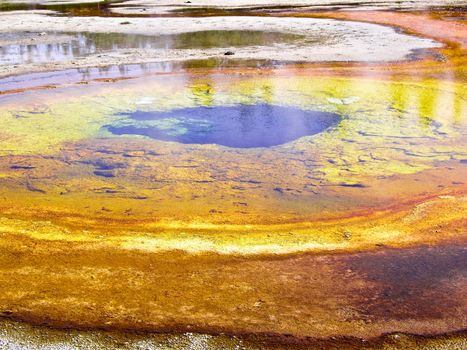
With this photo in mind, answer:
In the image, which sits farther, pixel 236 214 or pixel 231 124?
pixel 231 124

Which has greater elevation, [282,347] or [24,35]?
[24,35]

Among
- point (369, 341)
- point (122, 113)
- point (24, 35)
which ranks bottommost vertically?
point (369, 341)

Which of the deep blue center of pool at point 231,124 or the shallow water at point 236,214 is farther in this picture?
the deep blue center of pool at point 231,124

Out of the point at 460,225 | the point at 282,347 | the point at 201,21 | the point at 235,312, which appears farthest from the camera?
the point at 201,21

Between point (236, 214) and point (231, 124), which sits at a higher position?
point (231, 124)

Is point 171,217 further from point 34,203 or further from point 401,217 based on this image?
point 401,217

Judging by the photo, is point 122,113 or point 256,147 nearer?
point 256,147

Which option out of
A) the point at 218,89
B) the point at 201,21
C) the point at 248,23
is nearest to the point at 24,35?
the point at 201,21

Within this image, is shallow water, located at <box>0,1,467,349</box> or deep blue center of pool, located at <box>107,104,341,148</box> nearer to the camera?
shallow water, located at <box>0,1,467,349</box>
